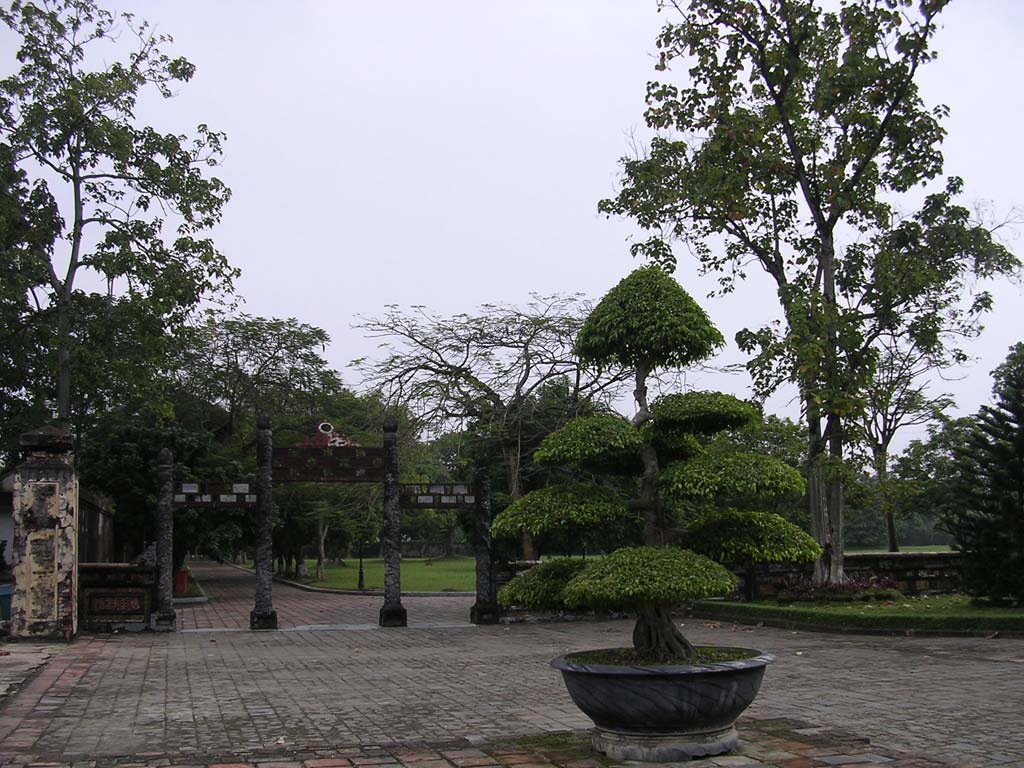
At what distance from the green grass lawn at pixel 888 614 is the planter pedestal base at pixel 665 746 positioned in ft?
27.9

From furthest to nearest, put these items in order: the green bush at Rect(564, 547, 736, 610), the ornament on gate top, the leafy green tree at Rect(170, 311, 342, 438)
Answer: the leafy green tree at Rect(170, 311, 342, 438) → the ornament on gate top → the green bush at Rect(564, 547, 736, 610)

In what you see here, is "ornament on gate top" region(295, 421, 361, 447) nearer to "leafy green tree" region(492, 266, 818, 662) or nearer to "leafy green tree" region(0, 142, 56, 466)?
"leafy green tree" region(0, 142, 56, 466)

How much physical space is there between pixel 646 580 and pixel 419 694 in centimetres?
374

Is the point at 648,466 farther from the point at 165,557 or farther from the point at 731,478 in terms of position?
the point at 165,557

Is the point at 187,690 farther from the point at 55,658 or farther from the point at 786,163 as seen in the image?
the point at 786,163

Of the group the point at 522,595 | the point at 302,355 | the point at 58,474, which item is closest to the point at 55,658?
the point at 58,474

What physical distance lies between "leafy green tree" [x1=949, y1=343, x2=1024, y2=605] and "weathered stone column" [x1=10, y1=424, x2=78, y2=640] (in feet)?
43.2

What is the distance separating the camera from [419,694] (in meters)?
9.12

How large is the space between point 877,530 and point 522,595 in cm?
6408

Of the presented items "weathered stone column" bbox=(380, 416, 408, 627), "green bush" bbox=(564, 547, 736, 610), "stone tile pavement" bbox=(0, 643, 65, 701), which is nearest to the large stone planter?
"green bush" bbox=(564, 547, 736, 610)

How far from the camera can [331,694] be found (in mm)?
9125

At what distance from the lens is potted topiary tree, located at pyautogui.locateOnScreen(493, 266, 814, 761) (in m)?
5.97

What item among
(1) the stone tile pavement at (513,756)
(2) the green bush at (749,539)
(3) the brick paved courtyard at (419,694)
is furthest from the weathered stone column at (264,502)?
(2) the green bush at (749,539)

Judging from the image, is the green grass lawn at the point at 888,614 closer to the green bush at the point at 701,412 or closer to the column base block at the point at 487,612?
the column base block at the point at 487,612
